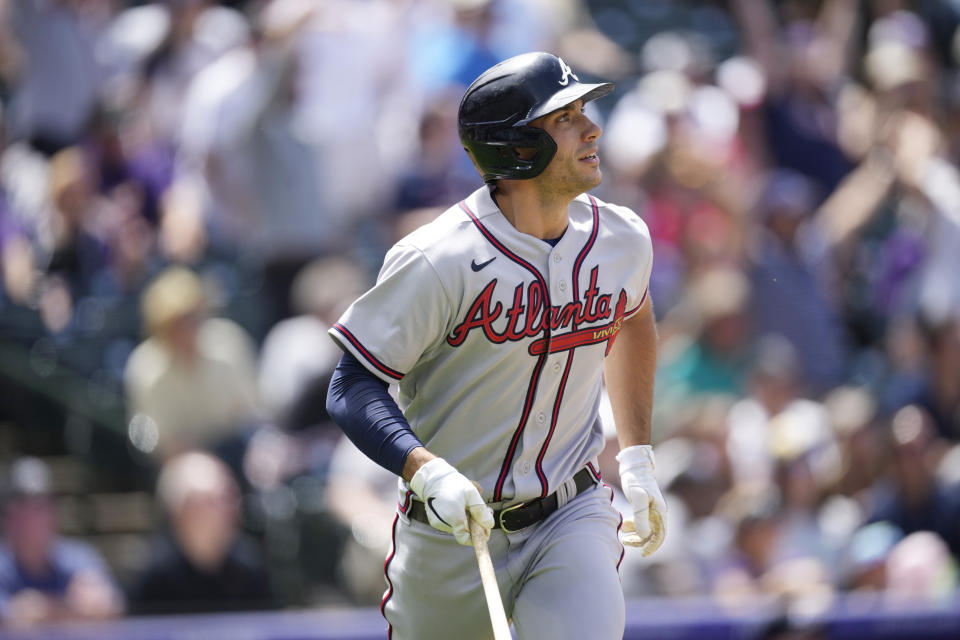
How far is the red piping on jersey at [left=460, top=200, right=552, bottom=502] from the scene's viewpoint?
11.0ft

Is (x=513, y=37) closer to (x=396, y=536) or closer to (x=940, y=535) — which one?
(x=940, y=535)

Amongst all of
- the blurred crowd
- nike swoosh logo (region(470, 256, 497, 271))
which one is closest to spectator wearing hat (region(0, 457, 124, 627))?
the blurred crowd

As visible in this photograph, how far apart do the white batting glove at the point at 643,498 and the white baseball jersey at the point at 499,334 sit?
10 cm

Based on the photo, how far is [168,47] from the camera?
8273mm

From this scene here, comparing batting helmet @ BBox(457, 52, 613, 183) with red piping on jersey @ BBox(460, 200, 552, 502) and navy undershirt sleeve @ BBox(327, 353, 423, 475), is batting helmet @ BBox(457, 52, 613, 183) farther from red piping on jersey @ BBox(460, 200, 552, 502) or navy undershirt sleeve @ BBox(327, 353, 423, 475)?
navy undershirt sleeve @ BBox(327, 353, 423, 475)

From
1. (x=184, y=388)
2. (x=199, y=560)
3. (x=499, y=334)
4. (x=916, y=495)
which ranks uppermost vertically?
(x=499, y=334)

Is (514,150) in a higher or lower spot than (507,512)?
higher

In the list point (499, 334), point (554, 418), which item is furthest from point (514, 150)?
point (554, 418)

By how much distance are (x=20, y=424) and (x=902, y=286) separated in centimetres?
484

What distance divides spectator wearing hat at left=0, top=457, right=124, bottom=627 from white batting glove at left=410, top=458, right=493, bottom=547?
327 centimetres

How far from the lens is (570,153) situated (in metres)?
3.36

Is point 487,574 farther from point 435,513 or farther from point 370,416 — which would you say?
point 370,416

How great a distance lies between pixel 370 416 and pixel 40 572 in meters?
3.38

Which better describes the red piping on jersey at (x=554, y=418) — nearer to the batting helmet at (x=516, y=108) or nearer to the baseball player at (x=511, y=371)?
the baseball player at (x=511, y=371)
